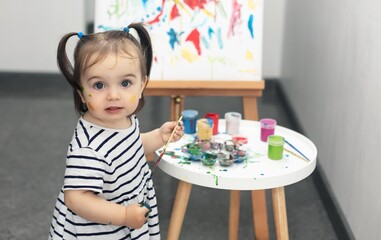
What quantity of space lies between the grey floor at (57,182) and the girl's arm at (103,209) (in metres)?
0.97

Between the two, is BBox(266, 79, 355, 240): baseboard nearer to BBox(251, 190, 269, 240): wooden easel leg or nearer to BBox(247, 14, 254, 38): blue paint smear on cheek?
BBox(251, 190, 269, 240): wooden easel leg

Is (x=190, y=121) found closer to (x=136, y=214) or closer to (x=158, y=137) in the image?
(x=158, y=137)

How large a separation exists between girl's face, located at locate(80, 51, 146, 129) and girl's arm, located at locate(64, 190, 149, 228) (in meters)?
0.19

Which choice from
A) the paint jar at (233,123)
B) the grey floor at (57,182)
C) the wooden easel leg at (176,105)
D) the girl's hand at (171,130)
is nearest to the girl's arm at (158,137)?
the girl's hand at (171,130)

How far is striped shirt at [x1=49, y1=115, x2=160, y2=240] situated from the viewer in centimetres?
150

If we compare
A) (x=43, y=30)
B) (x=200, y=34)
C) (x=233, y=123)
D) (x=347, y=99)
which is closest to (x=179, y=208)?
(x=233, y=123)

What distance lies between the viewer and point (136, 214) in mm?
1475

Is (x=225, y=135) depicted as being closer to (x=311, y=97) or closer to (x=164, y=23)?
(x=164, y=23)

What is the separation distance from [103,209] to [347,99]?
1.31 m

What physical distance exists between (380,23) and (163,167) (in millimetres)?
834

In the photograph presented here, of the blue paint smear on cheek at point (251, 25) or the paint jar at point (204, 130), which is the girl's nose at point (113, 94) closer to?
the paint jar at point (204, 130)

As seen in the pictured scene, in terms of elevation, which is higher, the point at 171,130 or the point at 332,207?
the point at 171,130

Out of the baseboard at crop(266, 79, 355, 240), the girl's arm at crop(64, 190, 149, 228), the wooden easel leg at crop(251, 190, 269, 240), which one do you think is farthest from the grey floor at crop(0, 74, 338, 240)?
the girl's arm at crop(64, 190, 149, 228)

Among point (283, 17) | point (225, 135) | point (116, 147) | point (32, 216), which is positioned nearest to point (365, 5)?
point (225, 135)
